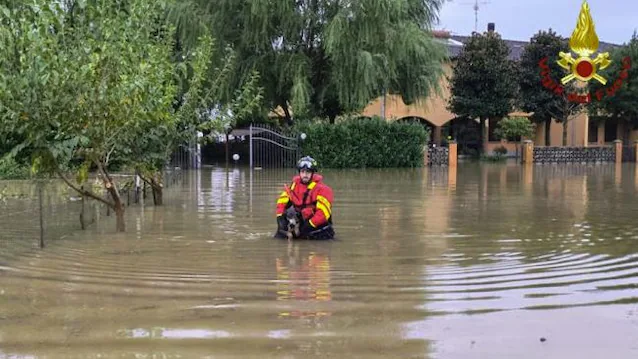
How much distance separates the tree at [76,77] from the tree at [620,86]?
32113 mm

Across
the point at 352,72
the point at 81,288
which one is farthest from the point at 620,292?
the point at 352,72

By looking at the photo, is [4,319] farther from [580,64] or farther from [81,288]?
[580,64]

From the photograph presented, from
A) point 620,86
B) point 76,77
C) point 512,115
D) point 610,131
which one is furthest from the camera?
point 610,131

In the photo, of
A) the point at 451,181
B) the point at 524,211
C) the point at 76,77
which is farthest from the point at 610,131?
the point at 76,77

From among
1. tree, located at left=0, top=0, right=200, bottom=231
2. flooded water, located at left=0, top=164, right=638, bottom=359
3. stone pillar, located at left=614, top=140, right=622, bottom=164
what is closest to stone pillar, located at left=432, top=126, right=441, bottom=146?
stone pillar, located at left=614, top=140, right=622, bottom=164

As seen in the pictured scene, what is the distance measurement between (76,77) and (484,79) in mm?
29655

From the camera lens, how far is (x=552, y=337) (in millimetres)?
4469

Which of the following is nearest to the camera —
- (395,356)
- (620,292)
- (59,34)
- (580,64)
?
(395,356)

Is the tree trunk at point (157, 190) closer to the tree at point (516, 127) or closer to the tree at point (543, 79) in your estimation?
the tree at point (543, 79)

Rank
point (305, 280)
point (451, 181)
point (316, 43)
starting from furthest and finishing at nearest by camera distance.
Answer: point (316, 43), point (451, 181), point (305, 280)

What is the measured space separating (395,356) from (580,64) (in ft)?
102

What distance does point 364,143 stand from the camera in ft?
85.9

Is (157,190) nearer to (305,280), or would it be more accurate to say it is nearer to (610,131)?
(305,280)

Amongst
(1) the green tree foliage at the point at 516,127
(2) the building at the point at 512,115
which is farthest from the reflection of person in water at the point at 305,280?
(2) the building at the point at 512,115
